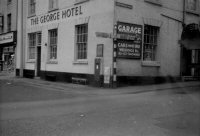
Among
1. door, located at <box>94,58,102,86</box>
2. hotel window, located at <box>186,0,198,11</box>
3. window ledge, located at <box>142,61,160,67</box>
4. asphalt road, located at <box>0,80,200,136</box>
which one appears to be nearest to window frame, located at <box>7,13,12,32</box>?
door, located at <box>94,58,102,86</box>

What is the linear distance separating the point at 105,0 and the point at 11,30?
12553 mm

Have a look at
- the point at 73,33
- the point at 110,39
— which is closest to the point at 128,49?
the point at 110,39

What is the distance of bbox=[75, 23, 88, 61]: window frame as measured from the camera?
17.4 meters

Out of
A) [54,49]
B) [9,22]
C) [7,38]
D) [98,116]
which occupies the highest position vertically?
[9,22]

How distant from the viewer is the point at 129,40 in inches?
627

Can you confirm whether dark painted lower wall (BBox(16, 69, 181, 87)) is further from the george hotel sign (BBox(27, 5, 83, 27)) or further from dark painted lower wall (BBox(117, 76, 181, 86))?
the george hotel sign (BBox(27, 5, 83, 27))

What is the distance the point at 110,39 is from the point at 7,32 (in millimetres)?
12708

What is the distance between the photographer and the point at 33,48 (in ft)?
A: 74.9

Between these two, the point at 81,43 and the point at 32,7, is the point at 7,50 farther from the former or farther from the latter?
the point at 81,43

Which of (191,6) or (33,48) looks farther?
(33,48)

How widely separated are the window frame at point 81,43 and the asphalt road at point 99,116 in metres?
6.39

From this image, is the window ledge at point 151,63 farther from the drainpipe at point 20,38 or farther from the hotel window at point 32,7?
the drainpipe at point 20,38

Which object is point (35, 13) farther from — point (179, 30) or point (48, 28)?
point (179, 30)

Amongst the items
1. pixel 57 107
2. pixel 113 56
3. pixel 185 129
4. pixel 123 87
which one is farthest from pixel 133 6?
pixel 185 129
